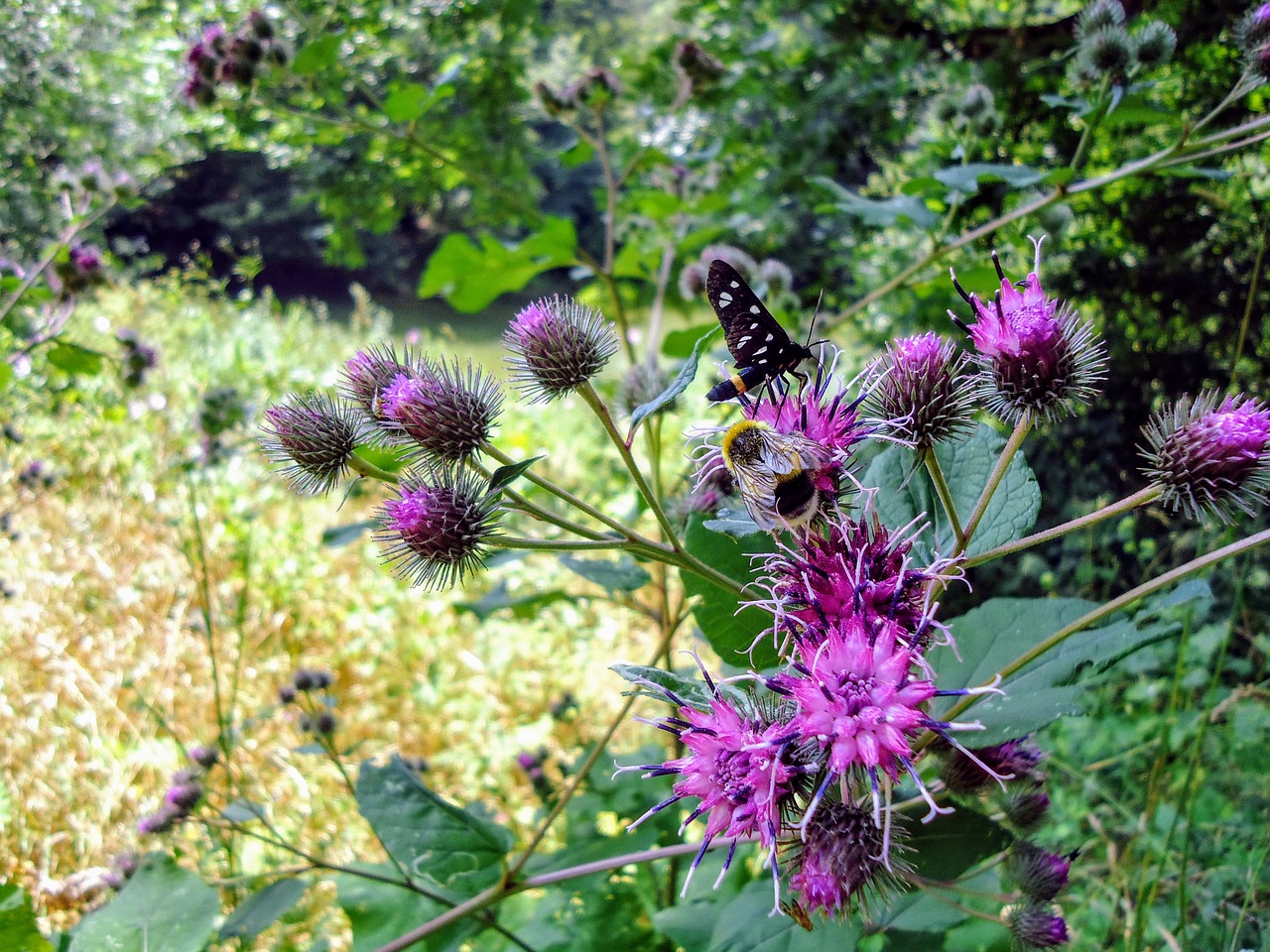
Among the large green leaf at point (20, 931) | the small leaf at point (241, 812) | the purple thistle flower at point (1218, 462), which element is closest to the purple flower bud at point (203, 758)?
the small leaf at point (241, 812)

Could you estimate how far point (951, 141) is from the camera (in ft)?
7.74

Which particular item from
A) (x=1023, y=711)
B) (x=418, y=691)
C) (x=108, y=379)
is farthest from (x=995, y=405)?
(x=108, y=379)

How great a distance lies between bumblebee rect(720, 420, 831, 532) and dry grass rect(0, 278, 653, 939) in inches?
75.2

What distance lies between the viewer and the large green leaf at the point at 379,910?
65.7 inches

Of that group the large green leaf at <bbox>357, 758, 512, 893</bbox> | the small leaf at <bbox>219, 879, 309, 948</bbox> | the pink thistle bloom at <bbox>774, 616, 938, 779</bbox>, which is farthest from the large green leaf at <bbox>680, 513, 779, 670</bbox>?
the small leaf at <bbox>219, 879, 309, 948</bbox>

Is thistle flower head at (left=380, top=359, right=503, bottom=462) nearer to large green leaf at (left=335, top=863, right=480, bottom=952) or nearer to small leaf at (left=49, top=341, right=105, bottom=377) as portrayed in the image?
large green leaf at (left=335, top=863, right=480, bottom=952)

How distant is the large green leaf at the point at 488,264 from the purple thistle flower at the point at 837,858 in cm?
166

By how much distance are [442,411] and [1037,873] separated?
3.37 ft

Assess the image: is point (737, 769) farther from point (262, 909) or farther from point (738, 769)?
point (262, 909)

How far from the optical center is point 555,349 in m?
1.09

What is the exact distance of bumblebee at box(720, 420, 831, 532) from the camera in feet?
2.94

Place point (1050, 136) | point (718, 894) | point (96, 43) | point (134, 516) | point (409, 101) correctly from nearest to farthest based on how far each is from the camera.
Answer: point (718, 894) < point (409, 101) < point (1050, 136) < point (134, 516) < point (96, 43)

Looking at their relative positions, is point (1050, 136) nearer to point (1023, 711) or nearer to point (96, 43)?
point (1023, 711)

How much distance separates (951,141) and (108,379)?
5617 mm
